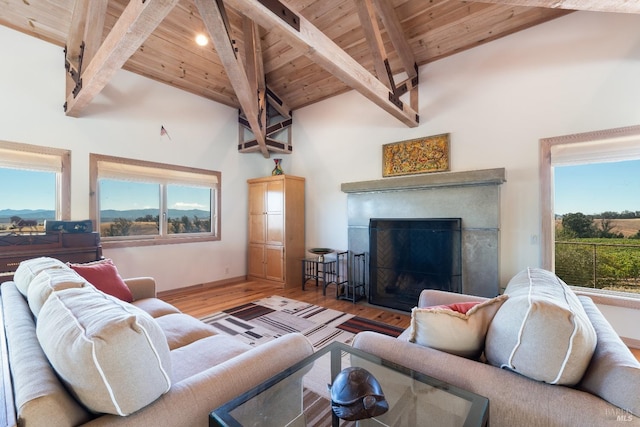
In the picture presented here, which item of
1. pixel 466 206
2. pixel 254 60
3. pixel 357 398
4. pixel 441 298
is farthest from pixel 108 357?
pixel 254 60

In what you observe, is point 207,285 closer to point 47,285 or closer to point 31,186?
point 31,186

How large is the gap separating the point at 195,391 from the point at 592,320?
5.40 ft

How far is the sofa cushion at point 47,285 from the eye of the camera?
46.8 inches

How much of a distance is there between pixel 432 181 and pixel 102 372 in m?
3.39

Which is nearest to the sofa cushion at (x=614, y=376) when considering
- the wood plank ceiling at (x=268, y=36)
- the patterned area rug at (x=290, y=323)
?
the patterned area rug at (x=290, y=323)

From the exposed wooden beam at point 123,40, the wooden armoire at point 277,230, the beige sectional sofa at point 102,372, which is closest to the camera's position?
the beige sectional sofa at point 102,372

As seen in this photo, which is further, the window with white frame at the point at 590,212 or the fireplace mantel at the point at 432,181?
the fireplace mantel at the point at 432,181

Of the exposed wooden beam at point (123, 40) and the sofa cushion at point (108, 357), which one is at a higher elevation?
the exposed wooden beam at point (123, 40)

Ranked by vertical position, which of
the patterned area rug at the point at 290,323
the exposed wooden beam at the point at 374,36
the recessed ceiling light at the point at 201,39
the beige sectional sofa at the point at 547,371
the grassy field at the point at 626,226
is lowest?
the patterned area rug at the point at 290,323

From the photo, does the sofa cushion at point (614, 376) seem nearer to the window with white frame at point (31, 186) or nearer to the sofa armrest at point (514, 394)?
the sofa armrest at point (514, 394)

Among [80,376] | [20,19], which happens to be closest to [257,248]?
[20,19]

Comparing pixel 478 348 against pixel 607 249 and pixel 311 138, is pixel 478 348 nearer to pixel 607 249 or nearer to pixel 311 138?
pixel 607 249

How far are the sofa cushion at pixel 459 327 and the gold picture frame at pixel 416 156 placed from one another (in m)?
2.73

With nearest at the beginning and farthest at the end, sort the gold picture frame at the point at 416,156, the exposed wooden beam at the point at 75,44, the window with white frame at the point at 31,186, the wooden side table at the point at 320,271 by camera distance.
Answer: the exposed wooden beam at the point at 75,44
the window with white frame at the point at 31,186
the gold picture frame at the point at 416,156
the wooden side table at the point at 320,271
